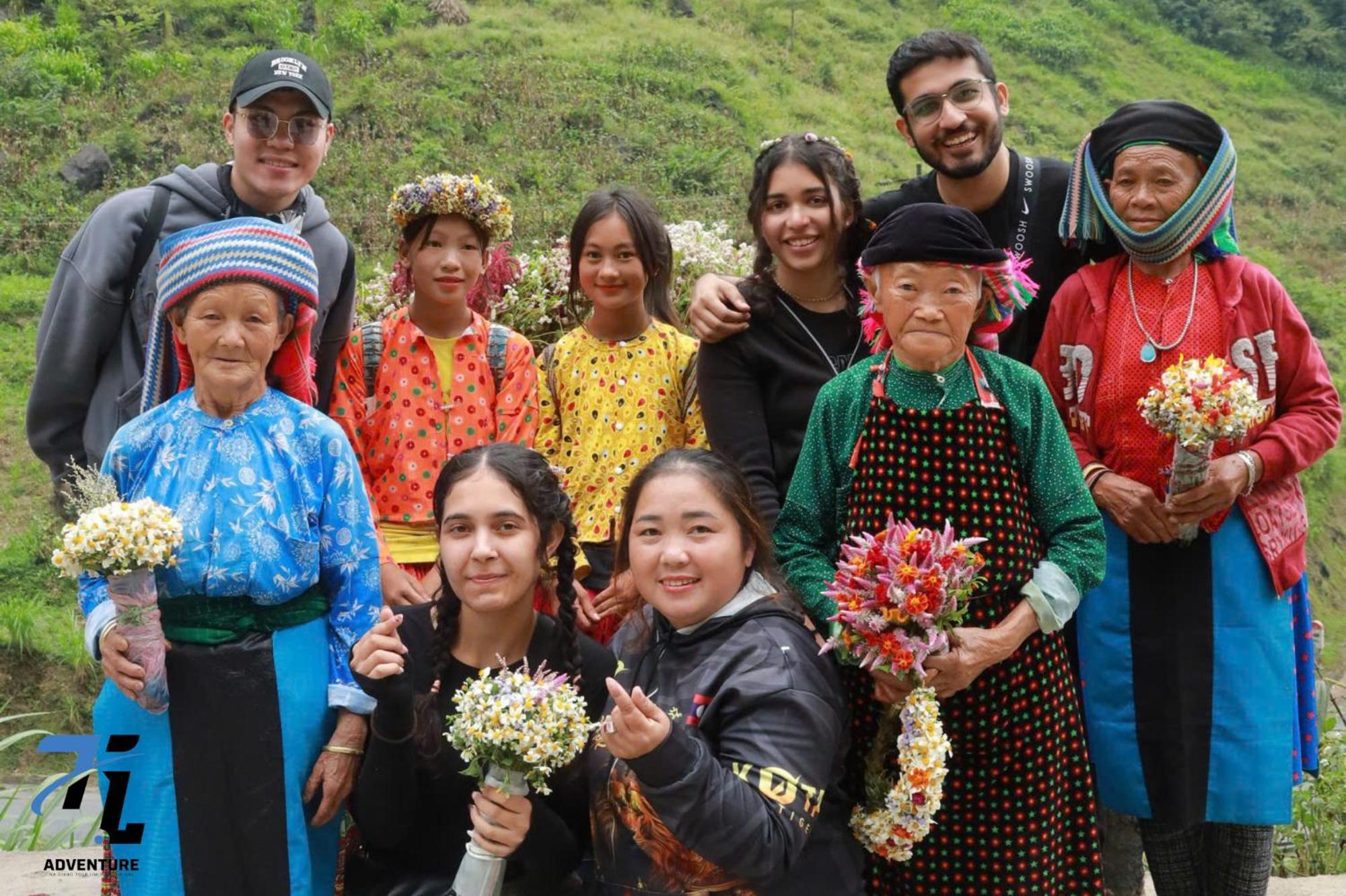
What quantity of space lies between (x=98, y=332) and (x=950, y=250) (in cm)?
248

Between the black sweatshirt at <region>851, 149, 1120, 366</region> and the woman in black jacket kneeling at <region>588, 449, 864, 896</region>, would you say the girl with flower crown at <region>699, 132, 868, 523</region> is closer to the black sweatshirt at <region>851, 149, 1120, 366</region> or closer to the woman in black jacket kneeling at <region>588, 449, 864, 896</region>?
the black sweatshirt at <region>851, 149, 1120, 366</region>

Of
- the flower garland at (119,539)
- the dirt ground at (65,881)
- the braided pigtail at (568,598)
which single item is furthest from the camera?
the dirt ground at (65,881)

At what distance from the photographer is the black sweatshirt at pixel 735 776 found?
264 centimetres

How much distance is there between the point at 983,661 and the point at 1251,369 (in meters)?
1.25

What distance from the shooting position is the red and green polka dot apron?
10.3 feet

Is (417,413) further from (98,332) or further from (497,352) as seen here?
(98,332)

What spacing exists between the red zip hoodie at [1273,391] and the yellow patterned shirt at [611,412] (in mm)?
1301

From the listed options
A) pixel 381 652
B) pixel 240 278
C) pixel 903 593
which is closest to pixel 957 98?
pixel 903 593

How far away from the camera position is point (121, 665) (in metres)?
3.02

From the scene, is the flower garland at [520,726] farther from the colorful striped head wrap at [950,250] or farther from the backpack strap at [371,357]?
the backpack strap at [371,357]

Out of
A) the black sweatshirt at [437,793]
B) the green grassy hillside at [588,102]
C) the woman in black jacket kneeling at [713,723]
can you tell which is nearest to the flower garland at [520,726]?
the woman in black jacket kneeling at [713,723]

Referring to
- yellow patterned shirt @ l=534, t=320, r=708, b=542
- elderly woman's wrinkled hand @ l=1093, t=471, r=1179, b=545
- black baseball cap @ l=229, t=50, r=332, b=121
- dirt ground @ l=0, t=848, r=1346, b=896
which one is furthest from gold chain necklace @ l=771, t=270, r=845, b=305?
dirt ground @ l=0, t=848, r=1346, b=896

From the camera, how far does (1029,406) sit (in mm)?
3186

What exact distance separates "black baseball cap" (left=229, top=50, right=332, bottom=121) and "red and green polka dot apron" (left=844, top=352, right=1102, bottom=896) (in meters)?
2.11
